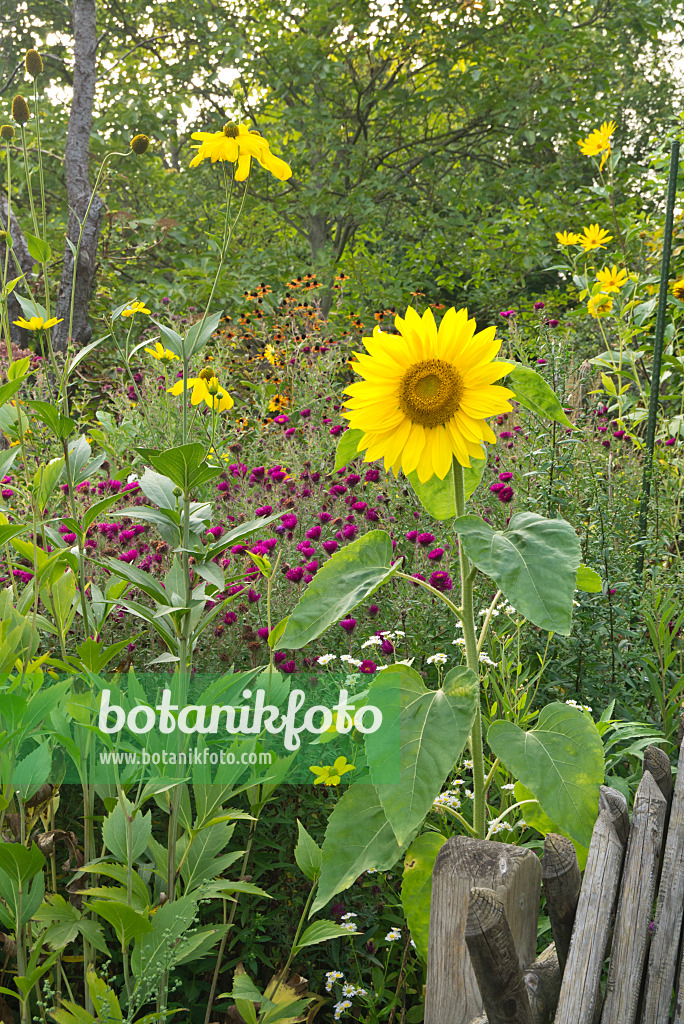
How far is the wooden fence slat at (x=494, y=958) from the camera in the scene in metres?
1.11

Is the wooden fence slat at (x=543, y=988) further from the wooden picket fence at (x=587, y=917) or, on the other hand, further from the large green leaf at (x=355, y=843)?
the large green leaf at (x=355, y=843)

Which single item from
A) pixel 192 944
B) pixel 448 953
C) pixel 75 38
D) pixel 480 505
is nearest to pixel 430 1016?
pixel 448 953

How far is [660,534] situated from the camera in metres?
2.92

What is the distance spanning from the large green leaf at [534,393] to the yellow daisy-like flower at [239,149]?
2.59 feet

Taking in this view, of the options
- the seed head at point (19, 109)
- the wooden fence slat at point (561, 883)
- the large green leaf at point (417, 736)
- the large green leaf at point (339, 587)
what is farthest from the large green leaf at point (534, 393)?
the seed head at point (19, 109)

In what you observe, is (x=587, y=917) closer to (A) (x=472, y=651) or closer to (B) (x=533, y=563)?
(A) (x=472, y=651)

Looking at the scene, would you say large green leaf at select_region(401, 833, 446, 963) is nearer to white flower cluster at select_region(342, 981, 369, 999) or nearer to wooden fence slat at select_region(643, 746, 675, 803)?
white flower cluster at select_region(342, 981, 369, 999)

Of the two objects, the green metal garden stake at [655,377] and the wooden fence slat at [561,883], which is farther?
the green metal garden stake at [655,377]

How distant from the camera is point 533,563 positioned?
1256 mm

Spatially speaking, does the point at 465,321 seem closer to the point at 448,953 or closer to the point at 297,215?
the point at 448,953

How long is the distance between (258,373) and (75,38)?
3121mm

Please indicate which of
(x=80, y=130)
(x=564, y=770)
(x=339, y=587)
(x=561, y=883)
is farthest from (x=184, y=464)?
(x=80, y=130)

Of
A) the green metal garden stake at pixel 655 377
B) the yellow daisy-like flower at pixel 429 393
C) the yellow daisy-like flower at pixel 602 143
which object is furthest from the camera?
the yellow daisy-like flower at pixel 602 143

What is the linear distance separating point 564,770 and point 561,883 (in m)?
0.17
